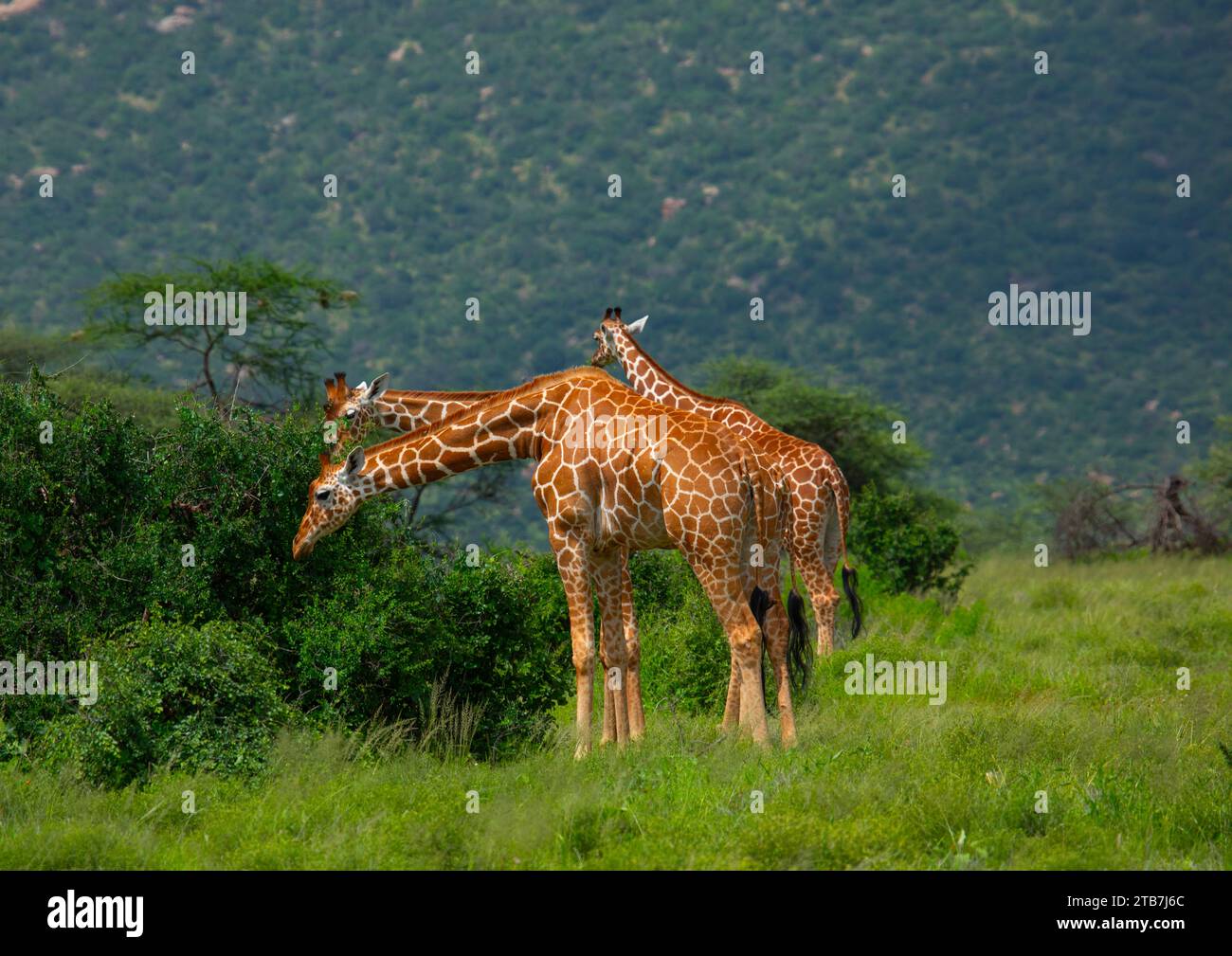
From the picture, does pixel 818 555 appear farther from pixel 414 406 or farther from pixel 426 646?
pixel 426 646

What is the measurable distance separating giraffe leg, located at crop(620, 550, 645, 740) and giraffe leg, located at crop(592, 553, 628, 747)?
0.06 meters

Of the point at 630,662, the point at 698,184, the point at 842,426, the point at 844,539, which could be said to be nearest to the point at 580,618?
the point at 630,662

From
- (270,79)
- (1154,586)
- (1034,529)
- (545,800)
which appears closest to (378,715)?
(545,800)

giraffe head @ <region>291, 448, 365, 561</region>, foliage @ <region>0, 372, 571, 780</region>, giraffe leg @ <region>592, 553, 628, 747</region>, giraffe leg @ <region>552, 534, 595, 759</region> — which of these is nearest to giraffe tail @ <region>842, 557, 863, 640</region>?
foliage @ <region>0, 372, 571, 780</region>

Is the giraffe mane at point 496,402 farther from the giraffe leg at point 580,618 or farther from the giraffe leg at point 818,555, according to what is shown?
the giraffe leg at point 818,555

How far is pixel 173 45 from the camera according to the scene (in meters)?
67.2

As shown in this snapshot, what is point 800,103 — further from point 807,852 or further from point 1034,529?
point 807,852

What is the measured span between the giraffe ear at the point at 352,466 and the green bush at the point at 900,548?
11251mm

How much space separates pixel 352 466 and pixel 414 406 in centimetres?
147

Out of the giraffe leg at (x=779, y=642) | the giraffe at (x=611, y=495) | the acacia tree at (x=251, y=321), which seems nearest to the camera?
the giraffe at (x=611, y=495)

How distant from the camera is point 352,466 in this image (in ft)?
38.2

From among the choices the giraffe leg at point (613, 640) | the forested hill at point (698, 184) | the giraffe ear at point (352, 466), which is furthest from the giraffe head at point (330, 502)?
the forested hill at point (698, 184)

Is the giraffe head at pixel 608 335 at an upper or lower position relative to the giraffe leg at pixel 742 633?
upper

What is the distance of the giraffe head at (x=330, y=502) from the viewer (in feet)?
38.1
